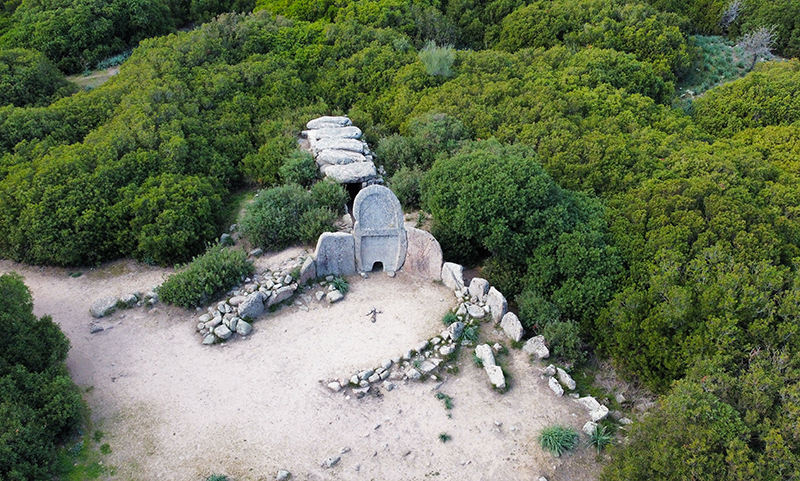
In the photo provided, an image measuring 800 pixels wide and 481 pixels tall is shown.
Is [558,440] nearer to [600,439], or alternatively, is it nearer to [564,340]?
[600,439]

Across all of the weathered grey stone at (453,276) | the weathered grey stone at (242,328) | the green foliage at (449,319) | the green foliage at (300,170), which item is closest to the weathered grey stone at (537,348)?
the green foliage at (449,319)

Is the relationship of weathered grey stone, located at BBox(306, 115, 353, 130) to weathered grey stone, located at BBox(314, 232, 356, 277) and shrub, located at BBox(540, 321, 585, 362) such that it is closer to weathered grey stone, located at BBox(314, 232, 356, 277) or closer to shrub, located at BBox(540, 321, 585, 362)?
weathered grey stone, located at BBox(314, 232, 356, 277)

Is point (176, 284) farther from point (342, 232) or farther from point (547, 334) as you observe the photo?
point (547, 334)

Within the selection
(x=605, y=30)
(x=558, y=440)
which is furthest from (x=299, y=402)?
(x=605, y=30)

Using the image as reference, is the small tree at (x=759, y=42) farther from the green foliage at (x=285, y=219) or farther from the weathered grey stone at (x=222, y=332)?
the weathered grey stone at (x=222, y=332)

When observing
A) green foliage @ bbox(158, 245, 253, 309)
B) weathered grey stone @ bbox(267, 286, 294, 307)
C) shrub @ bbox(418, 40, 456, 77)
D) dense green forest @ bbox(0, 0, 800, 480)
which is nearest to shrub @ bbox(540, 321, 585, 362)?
dense green forest @ bbox(0, 0, 800, 480)

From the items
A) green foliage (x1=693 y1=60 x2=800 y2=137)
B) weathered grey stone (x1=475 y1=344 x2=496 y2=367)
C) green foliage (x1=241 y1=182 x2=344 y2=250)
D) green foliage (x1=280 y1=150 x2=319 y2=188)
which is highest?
green foliage (x1=693 y1=60 x2=800 y2=137)
